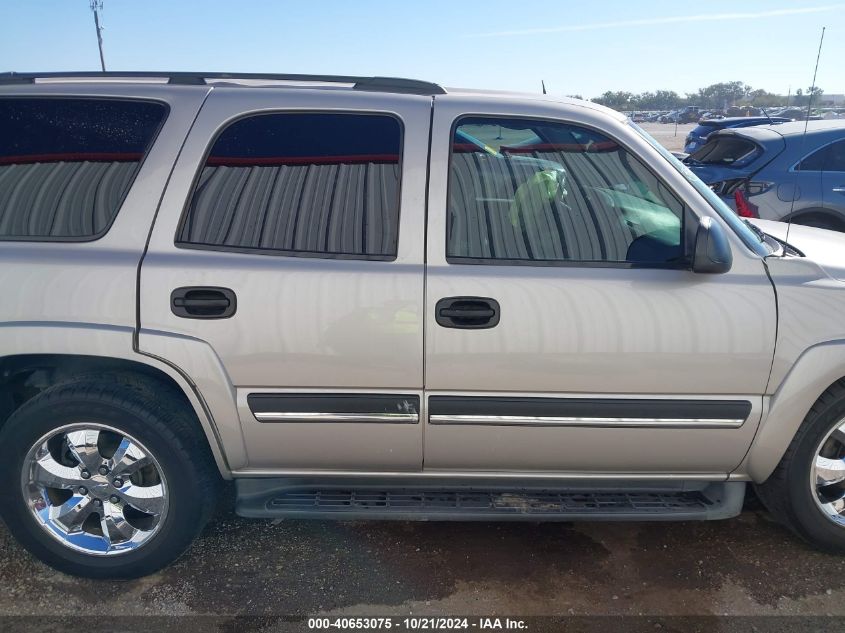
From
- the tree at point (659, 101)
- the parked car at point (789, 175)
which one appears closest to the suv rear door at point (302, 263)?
the parked car at point (789, 175)

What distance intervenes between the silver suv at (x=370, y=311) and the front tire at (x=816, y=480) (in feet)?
0.05

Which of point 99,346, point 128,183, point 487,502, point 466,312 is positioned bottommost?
point 487,502

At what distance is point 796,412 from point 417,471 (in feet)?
4.94

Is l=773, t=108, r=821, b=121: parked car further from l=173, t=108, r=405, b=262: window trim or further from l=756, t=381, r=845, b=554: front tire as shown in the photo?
l=173, t=108, r=405, b=262: window trim

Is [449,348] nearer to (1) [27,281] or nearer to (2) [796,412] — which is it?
(2) [796,412]

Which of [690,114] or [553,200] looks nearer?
[553,200]

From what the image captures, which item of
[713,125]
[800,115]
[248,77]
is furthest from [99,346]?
[800,115]

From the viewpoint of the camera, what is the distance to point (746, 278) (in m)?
2.51

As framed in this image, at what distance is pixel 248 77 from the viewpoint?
2877mm

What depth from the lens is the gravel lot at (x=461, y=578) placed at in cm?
256

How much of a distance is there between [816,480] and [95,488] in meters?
2.95

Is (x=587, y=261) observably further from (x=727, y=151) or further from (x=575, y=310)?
(x=727, y=151)

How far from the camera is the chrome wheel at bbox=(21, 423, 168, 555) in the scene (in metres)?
2.63

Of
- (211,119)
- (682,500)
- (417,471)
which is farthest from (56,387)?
(682,500)
